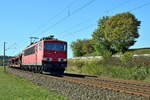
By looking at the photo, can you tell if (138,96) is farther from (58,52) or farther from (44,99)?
(58,52)

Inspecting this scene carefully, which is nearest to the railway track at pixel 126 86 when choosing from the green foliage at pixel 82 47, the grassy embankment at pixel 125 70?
the grassy embankment at pixel 125 70

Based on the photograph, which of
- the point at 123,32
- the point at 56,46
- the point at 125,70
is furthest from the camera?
the point at 123,32

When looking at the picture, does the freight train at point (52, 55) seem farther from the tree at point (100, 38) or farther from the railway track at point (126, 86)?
the tree at point (100, 38)

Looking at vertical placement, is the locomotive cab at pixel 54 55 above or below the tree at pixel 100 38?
below

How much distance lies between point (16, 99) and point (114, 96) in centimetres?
402

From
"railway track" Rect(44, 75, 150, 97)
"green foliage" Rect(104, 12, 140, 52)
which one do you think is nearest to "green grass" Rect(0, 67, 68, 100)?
"railway track" Rect(44, 75, 150, 97)

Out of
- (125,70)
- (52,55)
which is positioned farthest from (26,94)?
(125,70)

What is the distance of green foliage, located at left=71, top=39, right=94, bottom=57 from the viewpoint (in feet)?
374

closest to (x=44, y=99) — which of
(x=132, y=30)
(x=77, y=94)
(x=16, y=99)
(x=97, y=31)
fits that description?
(x=16, y=99)

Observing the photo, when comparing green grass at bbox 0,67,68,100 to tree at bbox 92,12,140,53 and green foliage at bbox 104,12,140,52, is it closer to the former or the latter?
tree at bbox 92,12,140,53

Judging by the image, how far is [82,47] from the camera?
116750 millimetres

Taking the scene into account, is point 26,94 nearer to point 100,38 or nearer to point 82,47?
point 100,38

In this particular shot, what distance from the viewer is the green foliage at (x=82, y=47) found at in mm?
114062

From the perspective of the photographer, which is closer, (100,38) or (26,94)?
(26,94)
